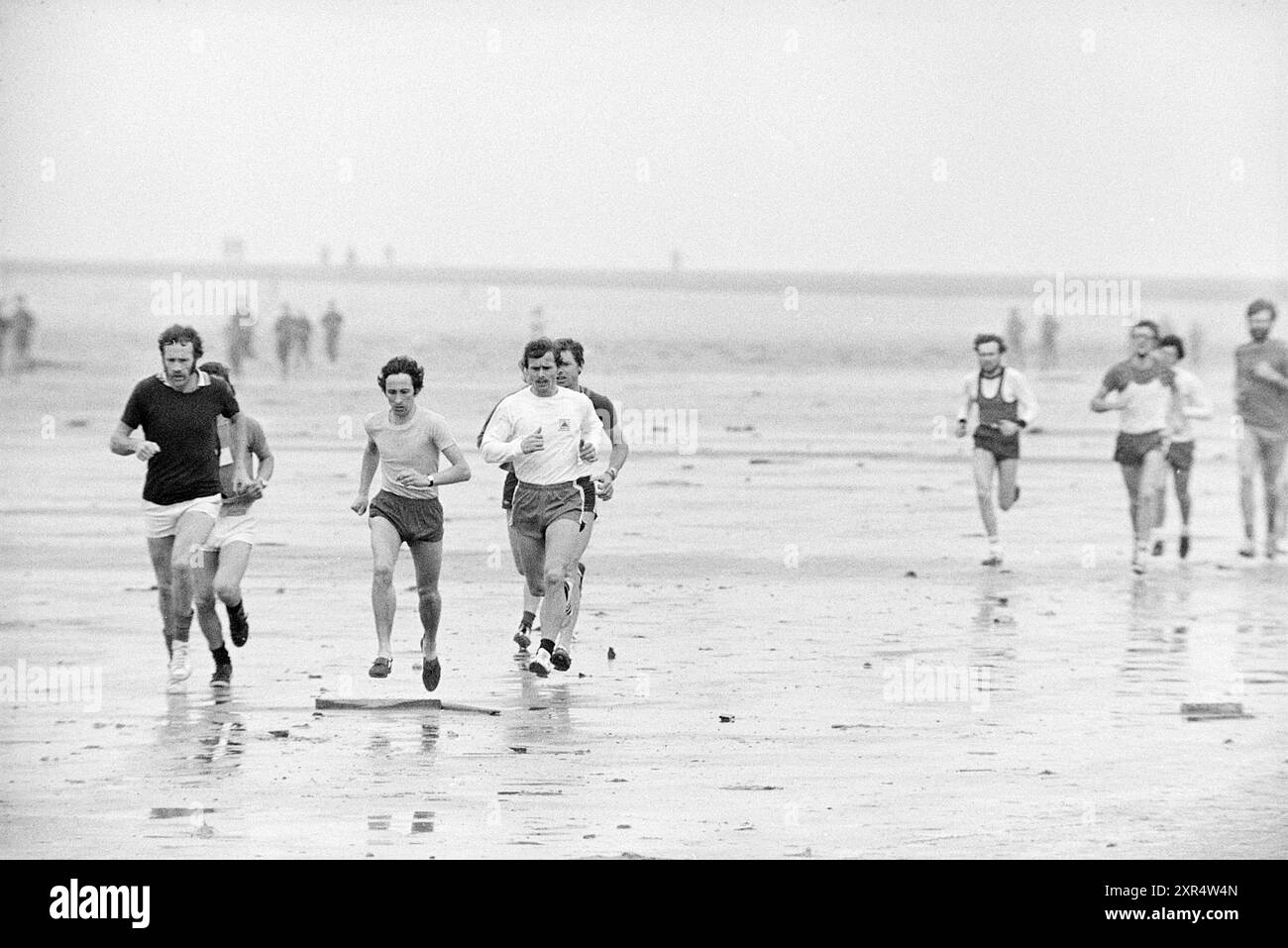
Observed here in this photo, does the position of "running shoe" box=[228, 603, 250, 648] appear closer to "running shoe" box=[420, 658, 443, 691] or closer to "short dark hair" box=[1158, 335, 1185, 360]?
"running shoe" box=[420, 658, 443, 691]

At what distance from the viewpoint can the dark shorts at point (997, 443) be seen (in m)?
19.7

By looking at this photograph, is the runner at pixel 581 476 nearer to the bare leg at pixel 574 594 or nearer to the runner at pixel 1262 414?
the bare leg at pixel 574 594

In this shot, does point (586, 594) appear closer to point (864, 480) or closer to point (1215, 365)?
point (864, 480)

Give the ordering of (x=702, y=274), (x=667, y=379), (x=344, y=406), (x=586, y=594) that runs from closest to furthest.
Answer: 1. (x=586, y=594)
2. (x=344, y=406)
3. (x=667, y=379)
4. (x=702, y=274)

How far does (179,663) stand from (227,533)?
89cm

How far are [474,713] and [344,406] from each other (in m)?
28.9

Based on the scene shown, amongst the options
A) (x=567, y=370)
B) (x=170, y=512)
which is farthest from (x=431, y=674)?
(x=567, y=370)

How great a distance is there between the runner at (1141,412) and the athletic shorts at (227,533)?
26.5 feet

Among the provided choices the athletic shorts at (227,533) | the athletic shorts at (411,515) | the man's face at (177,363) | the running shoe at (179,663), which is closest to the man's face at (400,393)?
the athletic shorts at (411,515)

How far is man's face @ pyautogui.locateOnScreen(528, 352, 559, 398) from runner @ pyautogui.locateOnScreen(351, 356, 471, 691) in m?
0.60
